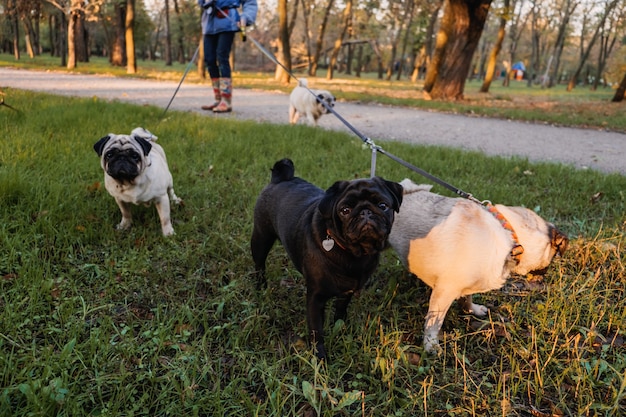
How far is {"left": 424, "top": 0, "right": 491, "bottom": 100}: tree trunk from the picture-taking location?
15.3m

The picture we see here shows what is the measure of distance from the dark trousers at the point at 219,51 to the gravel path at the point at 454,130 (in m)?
1.01

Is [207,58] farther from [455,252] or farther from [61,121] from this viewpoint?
[455,252]

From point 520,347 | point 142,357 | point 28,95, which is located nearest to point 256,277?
point 142,357

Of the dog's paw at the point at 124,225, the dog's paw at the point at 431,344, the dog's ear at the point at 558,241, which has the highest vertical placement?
the dog's ear at the point at 558,241

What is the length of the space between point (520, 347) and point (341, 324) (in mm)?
1190

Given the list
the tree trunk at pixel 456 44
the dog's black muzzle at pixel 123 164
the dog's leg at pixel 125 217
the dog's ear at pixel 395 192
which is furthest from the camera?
the tree trunk at pixel 456 44

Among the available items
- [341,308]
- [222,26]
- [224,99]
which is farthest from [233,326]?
[224,99]

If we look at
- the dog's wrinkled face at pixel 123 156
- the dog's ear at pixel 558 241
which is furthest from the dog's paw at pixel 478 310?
the dog's wrinkled face at pixel 123 156

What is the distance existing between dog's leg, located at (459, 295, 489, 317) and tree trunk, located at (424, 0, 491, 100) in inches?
574

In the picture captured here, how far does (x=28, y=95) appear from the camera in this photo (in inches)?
358

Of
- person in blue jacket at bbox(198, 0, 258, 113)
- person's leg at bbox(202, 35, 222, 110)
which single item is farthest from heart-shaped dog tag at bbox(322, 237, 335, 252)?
person's leg at bbox(202, 35, 222, 110)

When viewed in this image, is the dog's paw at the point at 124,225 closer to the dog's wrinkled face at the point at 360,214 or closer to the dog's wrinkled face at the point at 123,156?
the dog's wrinkled face at the point at 123,156

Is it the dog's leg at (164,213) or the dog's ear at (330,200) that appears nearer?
the dog's ear at (330,200)

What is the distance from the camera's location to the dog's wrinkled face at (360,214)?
7.34 ft
